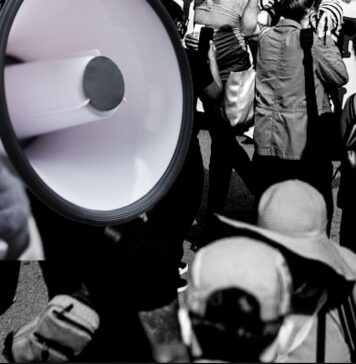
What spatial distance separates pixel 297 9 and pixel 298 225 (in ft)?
4.56

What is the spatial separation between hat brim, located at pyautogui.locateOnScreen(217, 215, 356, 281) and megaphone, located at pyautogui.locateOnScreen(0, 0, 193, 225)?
0.90 ft

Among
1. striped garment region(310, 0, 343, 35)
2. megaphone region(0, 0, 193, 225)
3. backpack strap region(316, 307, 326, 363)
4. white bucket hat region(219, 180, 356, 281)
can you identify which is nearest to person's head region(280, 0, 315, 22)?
striped garment region(310, 0, 343, 35)

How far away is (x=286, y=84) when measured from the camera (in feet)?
8.47

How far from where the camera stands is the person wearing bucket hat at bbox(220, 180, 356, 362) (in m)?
1.35

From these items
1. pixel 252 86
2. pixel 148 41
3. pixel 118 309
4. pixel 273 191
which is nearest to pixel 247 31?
pixel 252 86

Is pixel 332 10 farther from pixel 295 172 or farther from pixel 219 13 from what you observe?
pixel 295 172

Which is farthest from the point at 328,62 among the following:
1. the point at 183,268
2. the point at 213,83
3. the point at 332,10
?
the point at 183,268

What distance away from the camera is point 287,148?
2.67 meters

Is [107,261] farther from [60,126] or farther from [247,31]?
[247,31]

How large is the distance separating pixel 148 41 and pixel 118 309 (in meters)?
0.67

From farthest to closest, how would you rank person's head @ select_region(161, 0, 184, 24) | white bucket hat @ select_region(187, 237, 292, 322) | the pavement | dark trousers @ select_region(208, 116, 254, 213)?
dark trousers @ select_region(208, 116, 254, 213)
the pavement
person's head @ select_region(161, 0, 184, 24)
white bucket hat @ select_region(187, 237, 292, 322)

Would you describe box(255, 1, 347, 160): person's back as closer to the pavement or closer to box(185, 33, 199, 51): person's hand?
box(185, 33, 199, 51): person's hand

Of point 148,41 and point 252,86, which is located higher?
point 148,41

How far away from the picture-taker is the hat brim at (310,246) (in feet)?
4.55
